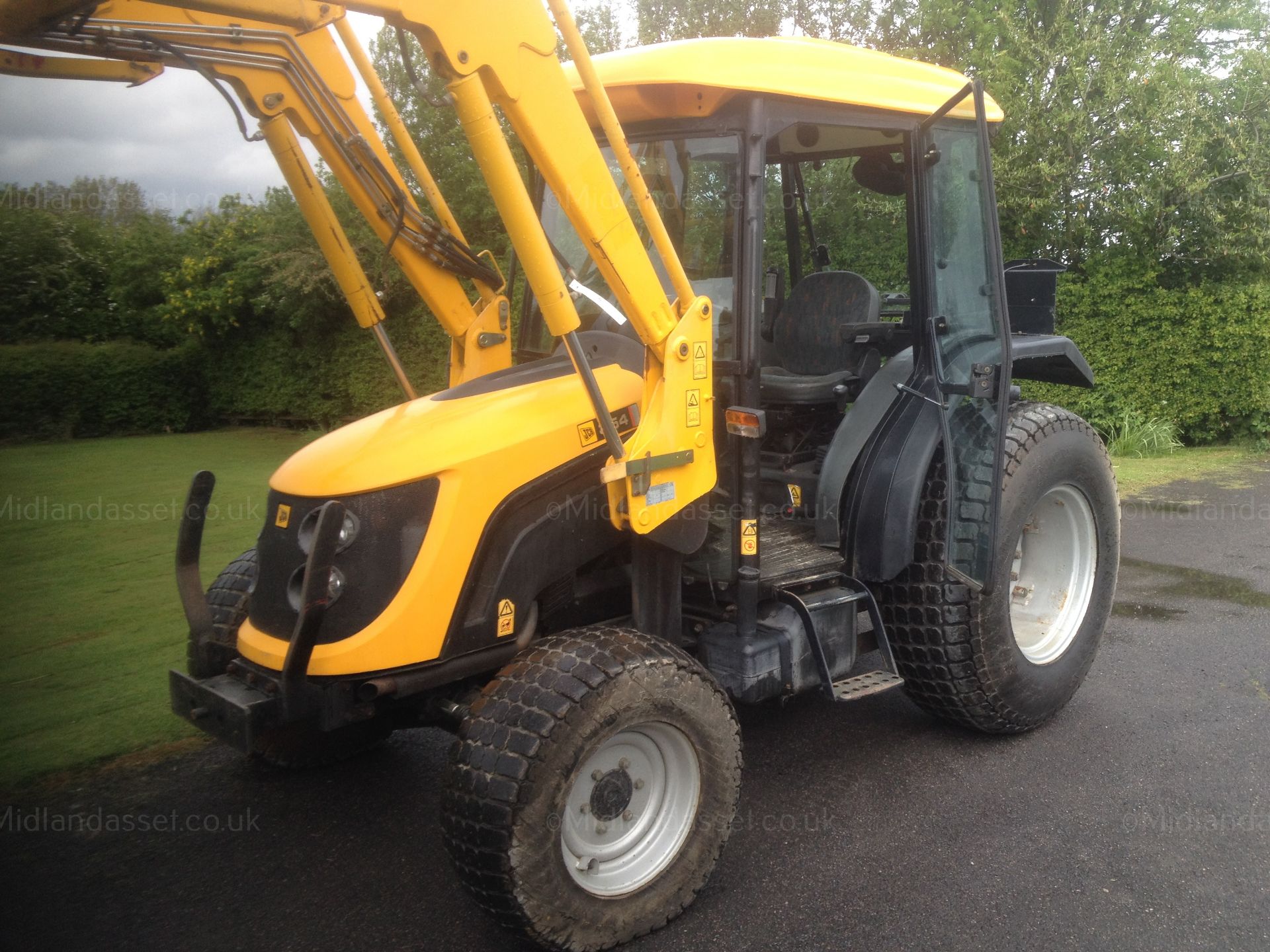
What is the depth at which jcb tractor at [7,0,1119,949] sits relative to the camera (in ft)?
8.79

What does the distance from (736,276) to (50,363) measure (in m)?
15.6

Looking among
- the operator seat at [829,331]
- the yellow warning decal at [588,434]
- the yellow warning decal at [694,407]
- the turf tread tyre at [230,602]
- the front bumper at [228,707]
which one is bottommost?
the front bumper at [228,707]

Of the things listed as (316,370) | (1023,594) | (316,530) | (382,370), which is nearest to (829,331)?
(1023,594)

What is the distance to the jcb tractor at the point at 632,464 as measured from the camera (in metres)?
2.68

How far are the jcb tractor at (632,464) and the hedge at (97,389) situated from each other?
13.2m

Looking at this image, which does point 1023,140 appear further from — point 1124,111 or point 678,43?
point 678,43

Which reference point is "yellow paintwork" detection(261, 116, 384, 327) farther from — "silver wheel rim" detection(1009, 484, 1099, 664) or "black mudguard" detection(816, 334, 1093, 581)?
"silver wheel rim" detection(1009, 484, 1099, 664)

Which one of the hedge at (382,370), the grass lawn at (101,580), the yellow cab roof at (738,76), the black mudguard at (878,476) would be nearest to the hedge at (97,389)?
the hedge at (382,370)

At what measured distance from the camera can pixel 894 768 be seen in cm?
388

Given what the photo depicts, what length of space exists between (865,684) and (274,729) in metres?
2.03

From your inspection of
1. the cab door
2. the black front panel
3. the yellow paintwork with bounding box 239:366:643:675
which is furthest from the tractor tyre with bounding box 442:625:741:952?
the cab door

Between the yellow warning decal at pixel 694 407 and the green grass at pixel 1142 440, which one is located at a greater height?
the yellow warning decal at pixel 694 407

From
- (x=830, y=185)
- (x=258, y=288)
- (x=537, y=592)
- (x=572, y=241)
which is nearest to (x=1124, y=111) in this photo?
(x=830, y=185)

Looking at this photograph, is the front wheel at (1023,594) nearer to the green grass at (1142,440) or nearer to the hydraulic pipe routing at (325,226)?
the hydraulic pipe routing at (325,226)
